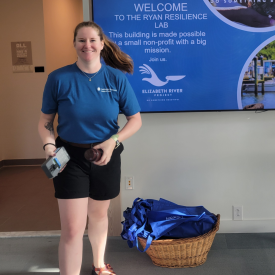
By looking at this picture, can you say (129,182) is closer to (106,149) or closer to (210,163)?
(210,163)

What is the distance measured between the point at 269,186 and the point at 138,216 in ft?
3.71

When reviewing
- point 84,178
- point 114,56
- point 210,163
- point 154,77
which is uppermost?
point 114,56

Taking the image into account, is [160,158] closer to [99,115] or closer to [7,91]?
[99,115]

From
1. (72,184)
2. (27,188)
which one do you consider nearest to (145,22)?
(72,184)

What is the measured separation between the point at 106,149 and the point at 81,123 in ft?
0.62

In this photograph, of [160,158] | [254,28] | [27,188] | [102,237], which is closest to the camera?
[102,237]

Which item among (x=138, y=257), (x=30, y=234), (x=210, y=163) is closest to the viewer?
(x=138, y=257)

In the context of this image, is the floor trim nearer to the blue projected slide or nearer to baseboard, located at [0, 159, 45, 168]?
the blue projected slide

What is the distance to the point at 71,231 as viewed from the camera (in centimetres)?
166

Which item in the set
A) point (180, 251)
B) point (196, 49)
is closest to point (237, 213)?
point (180, 251)

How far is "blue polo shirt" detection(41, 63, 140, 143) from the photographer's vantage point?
1.61 metres

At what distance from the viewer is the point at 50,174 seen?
1.45 m

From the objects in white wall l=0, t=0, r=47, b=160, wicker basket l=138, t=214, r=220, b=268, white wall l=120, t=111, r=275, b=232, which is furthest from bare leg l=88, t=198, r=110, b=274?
white wall l=0, t=0, r=47, b=160

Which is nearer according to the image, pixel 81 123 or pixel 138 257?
pixel 81 123
